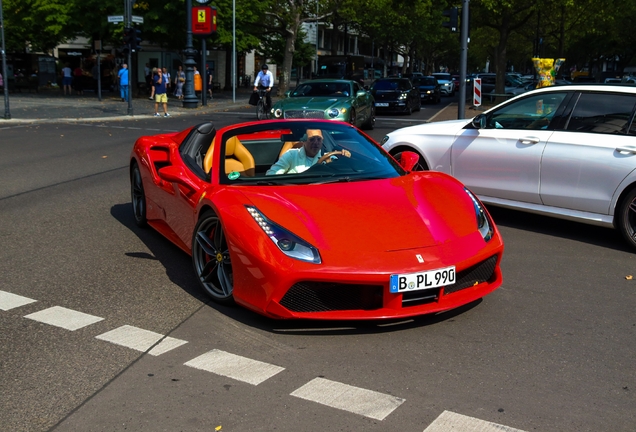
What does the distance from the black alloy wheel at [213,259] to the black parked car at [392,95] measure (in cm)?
2430

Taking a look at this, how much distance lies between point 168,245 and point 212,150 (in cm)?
138

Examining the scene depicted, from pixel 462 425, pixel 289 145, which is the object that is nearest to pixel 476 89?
pixel 289 145

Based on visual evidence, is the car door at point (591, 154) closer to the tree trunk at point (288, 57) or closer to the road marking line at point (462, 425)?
the road marking line at point (462, 425)

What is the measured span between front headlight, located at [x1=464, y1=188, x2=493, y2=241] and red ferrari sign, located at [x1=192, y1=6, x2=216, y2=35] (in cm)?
2731

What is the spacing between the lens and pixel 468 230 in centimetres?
509

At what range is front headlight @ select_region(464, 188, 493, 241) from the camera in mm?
5169

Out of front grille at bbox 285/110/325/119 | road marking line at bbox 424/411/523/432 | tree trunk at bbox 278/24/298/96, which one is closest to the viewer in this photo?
road marking line at bbox 424/411/523/432

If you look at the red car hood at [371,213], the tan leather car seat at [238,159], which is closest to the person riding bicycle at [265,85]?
the tan leather car seat at [238,159]

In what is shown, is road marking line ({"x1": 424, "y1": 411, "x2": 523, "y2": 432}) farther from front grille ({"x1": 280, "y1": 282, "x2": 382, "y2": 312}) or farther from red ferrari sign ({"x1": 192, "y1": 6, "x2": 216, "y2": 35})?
red ferrari sign ({"x1": 192, "y1": 6, "x2": 216, "y2": 35})

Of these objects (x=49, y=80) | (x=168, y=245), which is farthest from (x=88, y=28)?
(x=168, y=245)

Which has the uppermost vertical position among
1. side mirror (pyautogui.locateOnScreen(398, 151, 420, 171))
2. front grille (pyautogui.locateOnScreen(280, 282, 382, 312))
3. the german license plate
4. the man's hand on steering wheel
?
the man's hand on steering wheel

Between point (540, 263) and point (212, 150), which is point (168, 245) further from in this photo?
point (540, 263)

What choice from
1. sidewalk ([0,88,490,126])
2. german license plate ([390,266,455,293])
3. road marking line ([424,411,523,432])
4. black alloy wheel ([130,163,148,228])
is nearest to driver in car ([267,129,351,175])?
german license plate ([390,266,455,293])

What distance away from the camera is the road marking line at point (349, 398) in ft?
11.9
